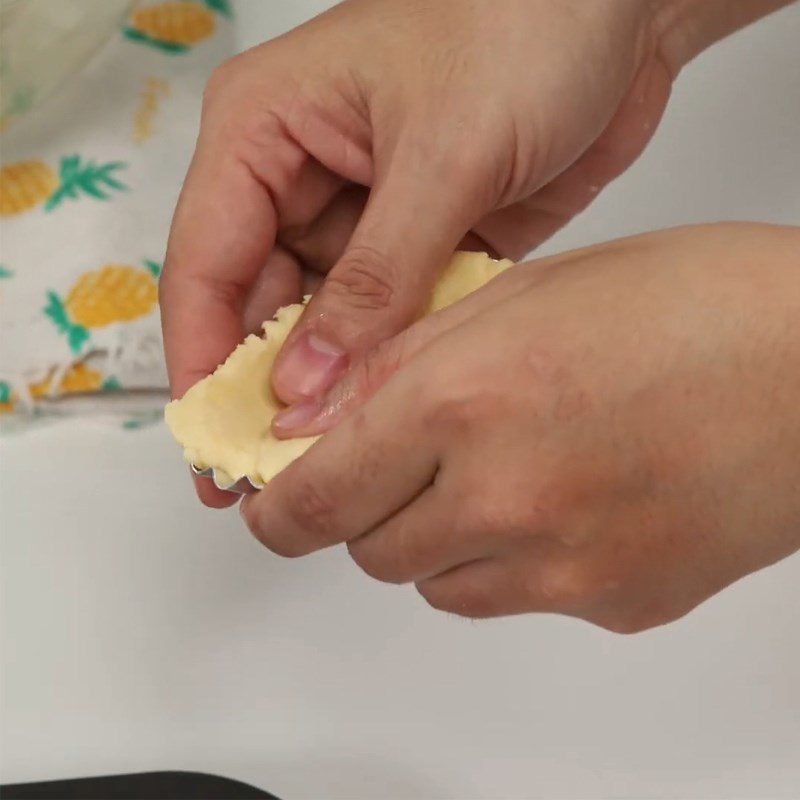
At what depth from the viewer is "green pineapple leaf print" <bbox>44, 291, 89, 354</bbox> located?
626mm

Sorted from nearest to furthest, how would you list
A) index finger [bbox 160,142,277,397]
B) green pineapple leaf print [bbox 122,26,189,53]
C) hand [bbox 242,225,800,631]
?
hand [bbox 242,225,800,631]
index finger [bbox 160,142,277,397]
green pineapple leaf print [bbox 122,26,189,53]

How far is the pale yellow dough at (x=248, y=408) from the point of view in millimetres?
394

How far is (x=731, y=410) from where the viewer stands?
33 centimetres

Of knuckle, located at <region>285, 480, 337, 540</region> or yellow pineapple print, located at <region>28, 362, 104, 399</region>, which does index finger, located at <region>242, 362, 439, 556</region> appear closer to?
knuckle, located at <region>285, 480, 337, 540</region>

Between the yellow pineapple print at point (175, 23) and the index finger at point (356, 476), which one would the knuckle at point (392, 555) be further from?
the yellow pineapple print at point (175, 23)

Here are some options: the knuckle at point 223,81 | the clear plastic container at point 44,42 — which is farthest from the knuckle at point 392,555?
the clear plastic container at point 44,42

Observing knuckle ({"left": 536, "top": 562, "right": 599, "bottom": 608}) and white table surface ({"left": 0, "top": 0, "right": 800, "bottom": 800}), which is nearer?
knuckle ({"left": 536, "top": 562, "right": 599, "bottom": 608})

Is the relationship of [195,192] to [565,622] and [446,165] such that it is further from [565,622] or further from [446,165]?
[565,622]

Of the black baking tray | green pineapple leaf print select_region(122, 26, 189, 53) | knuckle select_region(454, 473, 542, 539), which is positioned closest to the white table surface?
the black baking tray

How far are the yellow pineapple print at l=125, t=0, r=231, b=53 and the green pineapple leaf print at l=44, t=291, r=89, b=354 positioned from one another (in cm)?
23

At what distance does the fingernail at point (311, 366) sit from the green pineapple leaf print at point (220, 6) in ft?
1.46

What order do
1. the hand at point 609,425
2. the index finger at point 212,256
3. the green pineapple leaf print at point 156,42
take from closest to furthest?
the hand at point 609,425
the index finger at point 212,256
the green pineapple leaf print at point 156,42

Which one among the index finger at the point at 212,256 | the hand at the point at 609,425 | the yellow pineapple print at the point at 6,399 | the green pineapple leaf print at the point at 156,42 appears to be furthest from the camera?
the green pineapple leaf print at the point at 156,42

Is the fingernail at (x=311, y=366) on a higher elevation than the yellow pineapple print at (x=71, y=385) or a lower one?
higher
